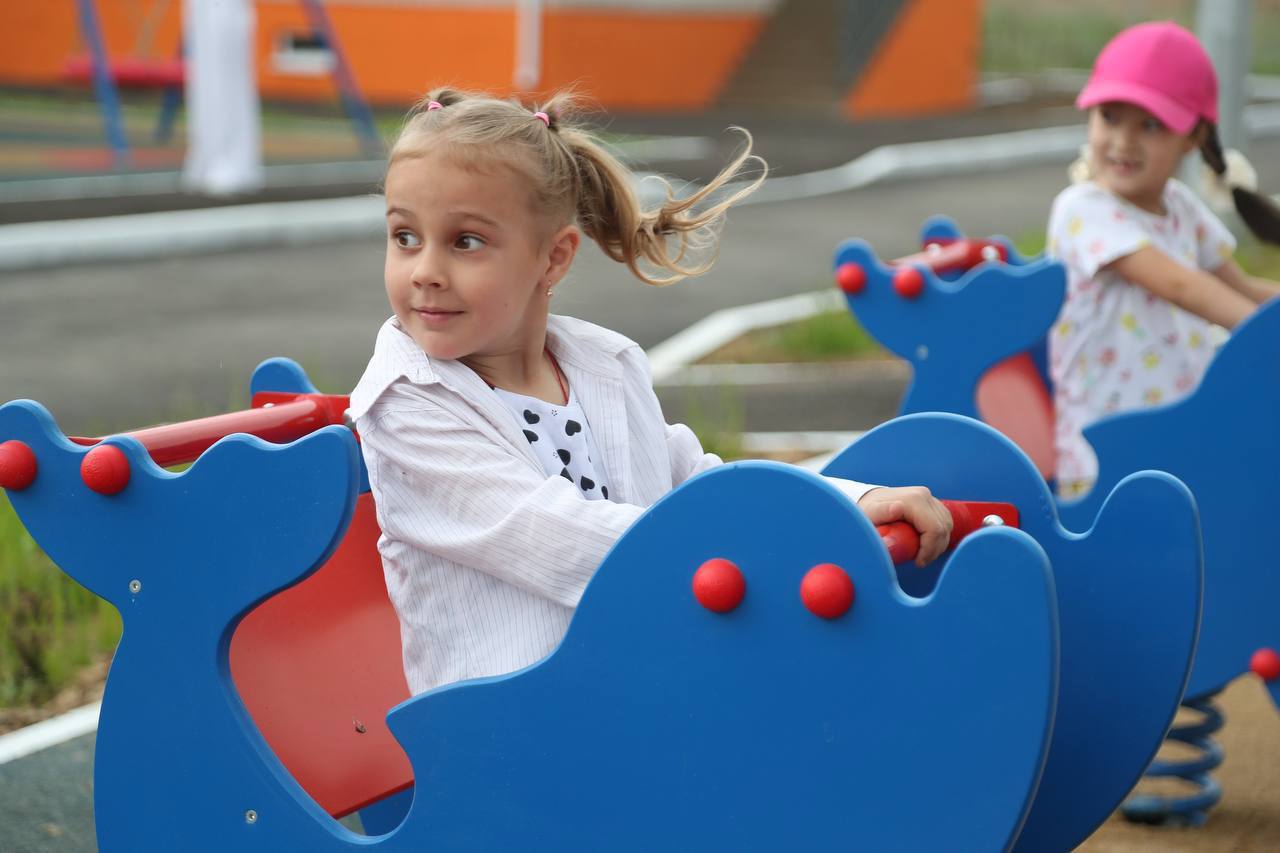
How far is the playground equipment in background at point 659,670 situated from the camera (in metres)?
1.73

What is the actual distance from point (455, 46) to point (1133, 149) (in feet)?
57.7

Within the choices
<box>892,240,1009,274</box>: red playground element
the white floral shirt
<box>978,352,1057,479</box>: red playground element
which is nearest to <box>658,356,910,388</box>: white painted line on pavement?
<box>892,240,1009,274</box>: red playground element

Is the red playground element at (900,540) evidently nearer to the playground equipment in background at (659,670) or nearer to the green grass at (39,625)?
the playground equipment in background at (659,670)

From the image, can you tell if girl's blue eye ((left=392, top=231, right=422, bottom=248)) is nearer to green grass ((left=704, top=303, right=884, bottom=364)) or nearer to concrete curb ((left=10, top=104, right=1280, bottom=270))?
Result: green grass ((left=704, top=303, right=884, bottom=364))

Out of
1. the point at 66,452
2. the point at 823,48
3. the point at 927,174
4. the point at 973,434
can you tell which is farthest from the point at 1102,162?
the point at 823,48

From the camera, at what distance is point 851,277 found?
3621 millimetres

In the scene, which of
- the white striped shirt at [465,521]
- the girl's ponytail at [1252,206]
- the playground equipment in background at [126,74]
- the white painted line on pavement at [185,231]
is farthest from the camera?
the playground equipment in background at [126,74]

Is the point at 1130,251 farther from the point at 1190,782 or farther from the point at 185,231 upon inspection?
the point at 185,231

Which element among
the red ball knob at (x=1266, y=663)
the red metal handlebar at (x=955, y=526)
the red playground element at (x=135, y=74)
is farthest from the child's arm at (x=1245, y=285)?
the red playground element at (x=135, y=74)

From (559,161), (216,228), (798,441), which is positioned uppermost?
(559,161)

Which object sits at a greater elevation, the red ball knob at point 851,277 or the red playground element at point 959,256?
the red ball knob at point 851,277

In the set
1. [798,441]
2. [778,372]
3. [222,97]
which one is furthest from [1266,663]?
[222,97]

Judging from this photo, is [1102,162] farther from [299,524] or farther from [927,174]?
[927,174]

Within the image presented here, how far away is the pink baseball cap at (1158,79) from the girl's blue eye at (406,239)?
6.18 ft
